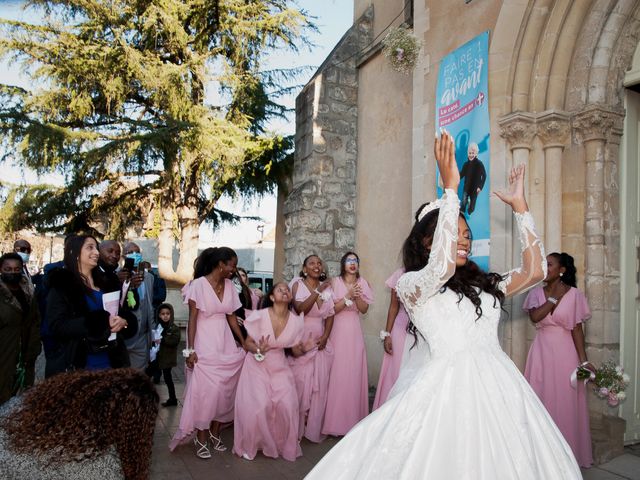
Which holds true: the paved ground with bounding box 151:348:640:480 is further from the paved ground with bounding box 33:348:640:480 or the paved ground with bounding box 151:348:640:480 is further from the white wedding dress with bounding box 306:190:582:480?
the white wedding dress with bounding box 306:190:582:480

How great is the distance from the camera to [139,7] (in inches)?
595

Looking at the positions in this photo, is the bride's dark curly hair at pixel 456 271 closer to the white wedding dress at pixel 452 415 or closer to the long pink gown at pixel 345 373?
the white wedding dress at pixel 452 415

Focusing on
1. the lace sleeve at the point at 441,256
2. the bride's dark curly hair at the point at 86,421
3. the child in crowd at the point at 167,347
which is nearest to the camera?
the bride's dark curly hair at the point at 86,421

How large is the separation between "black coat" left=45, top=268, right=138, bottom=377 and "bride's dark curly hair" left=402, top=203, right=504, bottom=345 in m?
2.25

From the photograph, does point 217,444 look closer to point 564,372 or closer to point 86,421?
point 564,372

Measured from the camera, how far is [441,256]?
2.30 metres

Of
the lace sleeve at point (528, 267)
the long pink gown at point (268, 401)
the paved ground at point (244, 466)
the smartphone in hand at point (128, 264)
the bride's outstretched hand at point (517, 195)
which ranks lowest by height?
the paved ground at point (244, 466)

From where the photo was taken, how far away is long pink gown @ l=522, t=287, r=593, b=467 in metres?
4.93

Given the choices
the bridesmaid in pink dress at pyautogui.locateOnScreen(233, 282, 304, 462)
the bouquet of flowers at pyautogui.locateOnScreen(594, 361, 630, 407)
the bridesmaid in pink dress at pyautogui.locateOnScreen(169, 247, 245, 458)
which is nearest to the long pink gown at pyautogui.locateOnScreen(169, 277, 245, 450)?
the bridesmaid in pink dress at pyautogui.locateOnScreen(169, 247, 245, 458)

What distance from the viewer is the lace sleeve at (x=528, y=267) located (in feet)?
8.95

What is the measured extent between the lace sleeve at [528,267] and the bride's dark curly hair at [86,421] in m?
1.74

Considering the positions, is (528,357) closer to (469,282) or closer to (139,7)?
(469,282)

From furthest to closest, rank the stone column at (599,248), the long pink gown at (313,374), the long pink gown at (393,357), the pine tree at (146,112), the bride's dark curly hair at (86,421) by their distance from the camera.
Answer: the pine tree at (146,112) < the long pink gown at (313,374) < the long pink gown at (393,357) < the stone column at (599,248) < the bride's dark curly hair at (86,421)

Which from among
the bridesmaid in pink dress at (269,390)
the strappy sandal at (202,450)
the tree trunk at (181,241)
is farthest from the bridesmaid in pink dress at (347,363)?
the tree trunk at (181,241)
